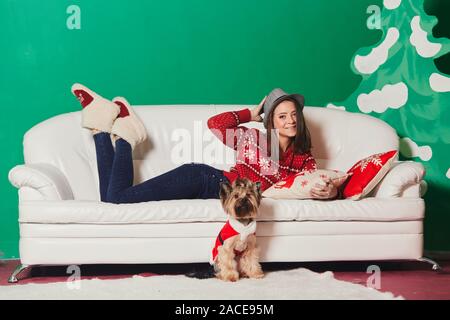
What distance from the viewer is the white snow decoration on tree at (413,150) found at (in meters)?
4.11

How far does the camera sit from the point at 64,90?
4055 mm

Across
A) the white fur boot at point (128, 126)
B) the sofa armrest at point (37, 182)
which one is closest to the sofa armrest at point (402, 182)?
the white fur boot at point (128, 126)

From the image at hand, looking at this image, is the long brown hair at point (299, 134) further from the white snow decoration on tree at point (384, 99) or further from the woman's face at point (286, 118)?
the white snow decoration on tree at point (384, 99)

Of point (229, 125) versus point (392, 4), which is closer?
point (229, 125)

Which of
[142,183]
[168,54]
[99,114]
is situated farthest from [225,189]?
[168,54]

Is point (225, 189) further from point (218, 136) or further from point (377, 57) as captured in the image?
point (377, 57)

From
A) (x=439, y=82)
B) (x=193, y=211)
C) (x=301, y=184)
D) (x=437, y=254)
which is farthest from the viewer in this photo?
(x=437, y=254)

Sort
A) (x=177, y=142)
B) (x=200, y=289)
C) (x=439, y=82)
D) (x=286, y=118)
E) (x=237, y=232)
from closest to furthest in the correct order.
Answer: (x=200, y=289) < (x=237, y=232) < (x=286, y=118) < (x=177, y=142) < (x=439, y=82)

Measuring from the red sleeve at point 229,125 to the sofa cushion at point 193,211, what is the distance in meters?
0.50

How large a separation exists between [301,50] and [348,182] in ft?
3.95

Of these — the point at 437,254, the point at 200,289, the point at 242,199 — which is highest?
the point at 242,199

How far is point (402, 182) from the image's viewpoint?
3.32m

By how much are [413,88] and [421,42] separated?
0.29 meters
